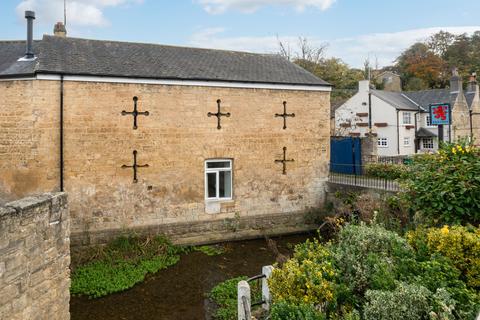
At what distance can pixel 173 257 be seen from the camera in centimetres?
1233

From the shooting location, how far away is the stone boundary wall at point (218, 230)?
12453 millimetres

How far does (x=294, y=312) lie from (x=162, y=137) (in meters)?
9.67

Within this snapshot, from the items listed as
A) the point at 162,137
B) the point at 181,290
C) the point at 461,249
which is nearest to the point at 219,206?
the point at 162,137

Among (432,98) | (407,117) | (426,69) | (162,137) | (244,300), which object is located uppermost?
(426,69)

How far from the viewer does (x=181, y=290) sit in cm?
998

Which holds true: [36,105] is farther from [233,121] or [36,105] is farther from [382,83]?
[382,83]

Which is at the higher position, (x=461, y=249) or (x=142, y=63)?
(x=142, y=63)

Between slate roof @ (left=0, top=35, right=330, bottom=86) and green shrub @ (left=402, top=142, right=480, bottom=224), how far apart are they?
27.0 feet

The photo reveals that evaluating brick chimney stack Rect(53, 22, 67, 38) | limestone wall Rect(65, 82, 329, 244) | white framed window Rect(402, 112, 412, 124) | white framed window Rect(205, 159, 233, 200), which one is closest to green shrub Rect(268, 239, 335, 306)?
limestone wall Rect(65, 82, 329, 244)

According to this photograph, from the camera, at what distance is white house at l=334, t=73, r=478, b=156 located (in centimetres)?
2838

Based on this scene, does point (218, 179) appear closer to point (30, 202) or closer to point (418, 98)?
point (30, 202)

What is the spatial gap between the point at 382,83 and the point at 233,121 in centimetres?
3637

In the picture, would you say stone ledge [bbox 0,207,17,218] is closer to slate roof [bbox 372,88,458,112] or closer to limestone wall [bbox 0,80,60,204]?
limestone wall [bbox 0,80,60,204]

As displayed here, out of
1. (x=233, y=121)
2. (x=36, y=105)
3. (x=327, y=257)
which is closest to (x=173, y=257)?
(x=233, y=121)
